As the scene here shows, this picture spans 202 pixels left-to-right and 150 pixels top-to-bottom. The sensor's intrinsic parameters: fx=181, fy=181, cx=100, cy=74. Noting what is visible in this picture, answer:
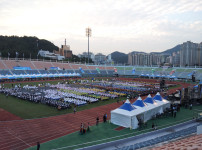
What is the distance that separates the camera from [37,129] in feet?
50.9

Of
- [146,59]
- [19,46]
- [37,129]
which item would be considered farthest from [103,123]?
[146,59]

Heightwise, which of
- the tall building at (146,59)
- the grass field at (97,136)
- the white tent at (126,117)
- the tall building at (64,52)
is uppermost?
the tall building at (64,52)

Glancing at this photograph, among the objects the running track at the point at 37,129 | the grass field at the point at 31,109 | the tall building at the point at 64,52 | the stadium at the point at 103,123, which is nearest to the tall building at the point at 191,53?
the tall building at the point at 64,52

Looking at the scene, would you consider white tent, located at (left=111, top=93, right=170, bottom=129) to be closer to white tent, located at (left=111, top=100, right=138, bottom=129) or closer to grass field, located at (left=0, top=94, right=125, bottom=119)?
white tent, located at (left=111, top=100, right=138, bottom=129)

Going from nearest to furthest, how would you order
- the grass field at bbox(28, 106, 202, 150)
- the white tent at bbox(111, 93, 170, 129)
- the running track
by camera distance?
the grass field at bbox(28, 106, 202, 150)
the running track
the white tent at bbox(111, 93, 170, 129)

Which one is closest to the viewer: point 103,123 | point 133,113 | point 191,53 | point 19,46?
point 133,113

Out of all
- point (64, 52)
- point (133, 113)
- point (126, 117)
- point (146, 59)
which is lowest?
point (126, 117)

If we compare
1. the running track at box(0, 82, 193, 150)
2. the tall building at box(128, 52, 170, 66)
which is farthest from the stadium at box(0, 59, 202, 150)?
the tall building at box(128, 52, 170, 66)

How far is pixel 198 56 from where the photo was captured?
412ft

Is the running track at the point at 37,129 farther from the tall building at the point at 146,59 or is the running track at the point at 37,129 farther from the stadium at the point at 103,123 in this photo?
the tall building at the point at 146,59

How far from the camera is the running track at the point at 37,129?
42.8 ft

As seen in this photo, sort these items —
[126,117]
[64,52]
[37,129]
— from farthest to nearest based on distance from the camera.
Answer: [64,52], [126,117], [37,129]

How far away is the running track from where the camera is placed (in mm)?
13047

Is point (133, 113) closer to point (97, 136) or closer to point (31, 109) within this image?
point (97, 136)
